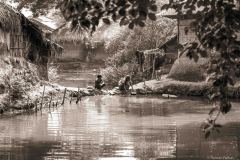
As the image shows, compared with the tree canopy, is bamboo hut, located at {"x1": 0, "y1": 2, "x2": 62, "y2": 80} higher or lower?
higher

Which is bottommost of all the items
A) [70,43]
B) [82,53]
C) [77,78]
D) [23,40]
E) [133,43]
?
[77,78]

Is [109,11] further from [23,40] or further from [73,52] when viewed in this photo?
[73,52]

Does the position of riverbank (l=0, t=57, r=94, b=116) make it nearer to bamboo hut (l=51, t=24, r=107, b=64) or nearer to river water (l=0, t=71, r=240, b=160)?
river water (l=0, t=71, r=240, b=160)

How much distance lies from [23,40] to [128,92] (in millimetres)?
8081

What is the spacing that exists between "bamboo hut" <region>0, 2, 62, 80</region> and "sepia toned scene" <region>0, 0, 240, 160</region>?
4cm

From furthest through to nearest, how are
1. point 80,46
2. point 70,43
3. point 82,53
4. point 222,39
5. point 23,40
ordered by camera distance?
point 80,46, point 82,53, point 70,43, point 23,40, point 222,39

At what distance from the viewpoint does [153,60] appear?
3769 cm

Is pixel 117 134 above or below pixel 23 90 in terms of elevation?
below

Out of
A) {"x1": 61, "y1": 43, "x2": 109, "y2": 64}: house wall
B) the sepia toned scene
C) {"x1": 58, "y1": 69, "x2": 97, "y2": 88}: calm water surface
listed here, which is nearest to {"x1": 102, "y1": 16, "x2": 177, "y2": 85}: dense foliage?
the sepia toned scene

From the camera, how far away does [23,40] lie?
84.8 feet

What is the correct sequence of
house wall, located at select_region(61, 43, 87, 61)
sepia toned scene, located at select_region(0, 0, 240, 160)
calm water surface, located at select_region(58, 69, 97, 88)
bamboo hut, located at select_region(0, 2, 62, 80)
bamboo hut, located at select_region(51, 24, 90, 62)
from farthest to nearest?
1. house wall, located at select_region(61, 43, 87, 61)
2. bamboo hut, located at select_region(51, 24, 90, 62)
3. calm water surface, located at select_region(58, 69, 97, 88)
4. bamboo hut, located at select_region(0, 2, 62, 80)
5. sepia toned scene, located at select_region(0, 0, 240, 160)

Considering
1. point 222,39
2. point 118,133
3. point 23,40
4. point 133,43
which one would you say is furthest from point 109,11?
point 133,43

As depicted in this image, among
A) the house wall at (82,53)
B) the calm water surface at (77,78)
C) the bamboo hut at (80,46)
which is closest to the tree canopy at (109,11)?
the calm water surface at (77,78)

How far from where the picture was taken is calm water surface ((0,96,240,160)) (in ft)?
48.5
